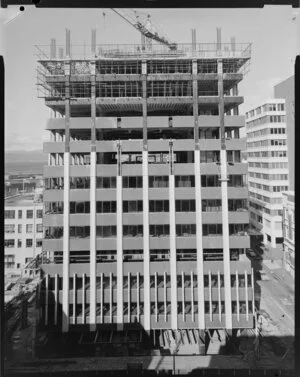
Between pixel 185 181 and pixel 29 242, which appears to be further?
pixel 185 181

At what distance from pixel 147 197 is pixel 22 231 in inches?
58.4

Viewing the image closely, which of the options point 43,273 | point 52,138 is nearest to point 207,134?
point 52,138

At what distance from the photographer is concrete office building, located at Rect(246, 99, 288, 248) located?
9.77ft

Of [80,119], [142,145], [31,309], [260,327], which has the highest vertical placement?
[80,119]

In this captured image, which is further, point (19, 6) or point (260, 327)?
point (260, 327)

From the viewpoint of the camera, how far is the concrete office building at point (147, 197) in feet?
12.5

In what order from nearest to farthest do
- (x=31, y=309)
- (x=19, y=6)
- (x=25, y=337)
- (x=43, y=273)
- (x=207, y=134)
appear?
(x=19, y=6) < (x=25, y=337) < (x=31, y=309) < (x=43, y=273) < (x=207, y=134)

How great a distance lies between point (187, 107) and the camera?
4059 millimetres

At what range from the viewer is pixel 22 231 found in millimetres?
3330

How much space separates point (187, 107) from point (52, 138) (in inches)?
67.9

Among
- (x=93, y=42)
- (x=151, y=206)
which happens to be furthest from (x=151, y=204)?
(x=93, y=42)

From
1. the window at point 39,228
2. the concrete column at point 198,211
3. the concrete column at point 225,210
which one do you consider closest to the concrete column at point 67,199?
the window at point 39,228

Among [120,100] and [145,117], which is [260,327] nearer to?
[145,117]

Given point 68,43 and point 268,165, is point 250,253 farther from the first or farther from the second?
point 68,43
